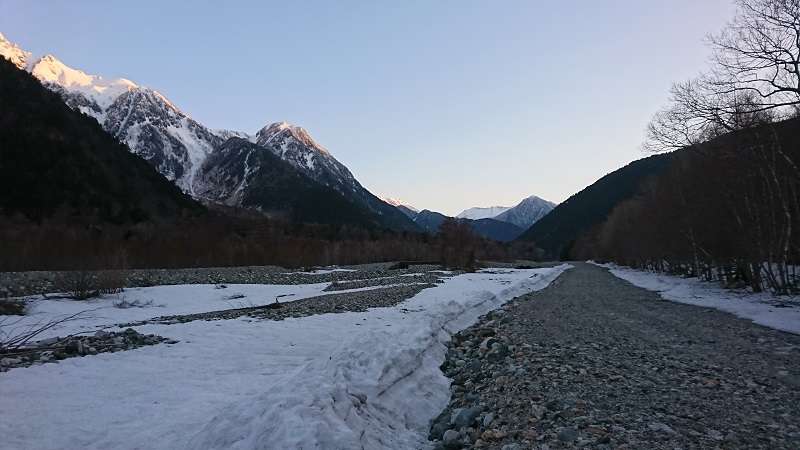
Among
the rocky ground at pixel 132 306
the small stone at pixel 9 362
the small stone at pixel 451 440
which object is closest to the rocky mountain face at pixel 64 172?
the rocky ground at pixel 132 306

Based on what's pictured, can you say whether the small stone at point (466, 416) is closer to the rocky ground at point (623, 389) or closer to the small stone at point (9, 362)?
the rocky ground at point (623, 389)

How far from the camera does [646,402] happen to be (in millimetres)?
6312

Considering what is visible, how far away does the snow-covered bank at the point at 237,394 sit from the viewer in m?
Answer: 5.37

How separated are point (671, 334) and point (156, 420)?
1236 cm

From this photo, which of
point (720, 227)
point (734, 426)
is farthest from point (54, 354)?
point (720, 227)

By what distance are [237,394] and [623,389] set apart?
6147mm

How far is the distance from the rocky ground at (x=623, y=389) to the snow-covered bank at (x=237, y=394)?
898mm

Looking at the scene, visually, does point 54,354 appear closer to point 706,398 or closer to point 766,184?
point 706,398

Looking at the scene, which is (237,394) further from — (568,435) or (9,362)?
(568,435)

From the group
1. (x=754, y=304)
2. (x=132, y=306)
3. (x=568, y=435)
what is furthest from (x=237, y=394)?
(x=754, y=304)

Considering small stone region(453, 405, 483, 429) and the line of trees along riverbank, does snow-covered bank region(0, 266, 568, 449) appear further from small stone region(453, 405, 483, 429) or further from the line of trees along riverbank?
the line of trees along riverbank

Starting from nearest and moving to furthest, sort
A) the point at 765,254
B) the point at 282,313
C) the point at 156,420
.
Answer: the point at 156,420 < the point at 282,313 < the point at 765,254

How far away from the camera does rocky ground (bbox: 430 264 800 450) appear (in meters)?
5.28

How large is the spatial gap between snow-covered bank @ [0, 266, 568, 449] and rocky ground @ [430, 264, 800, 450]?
90 centimetres
